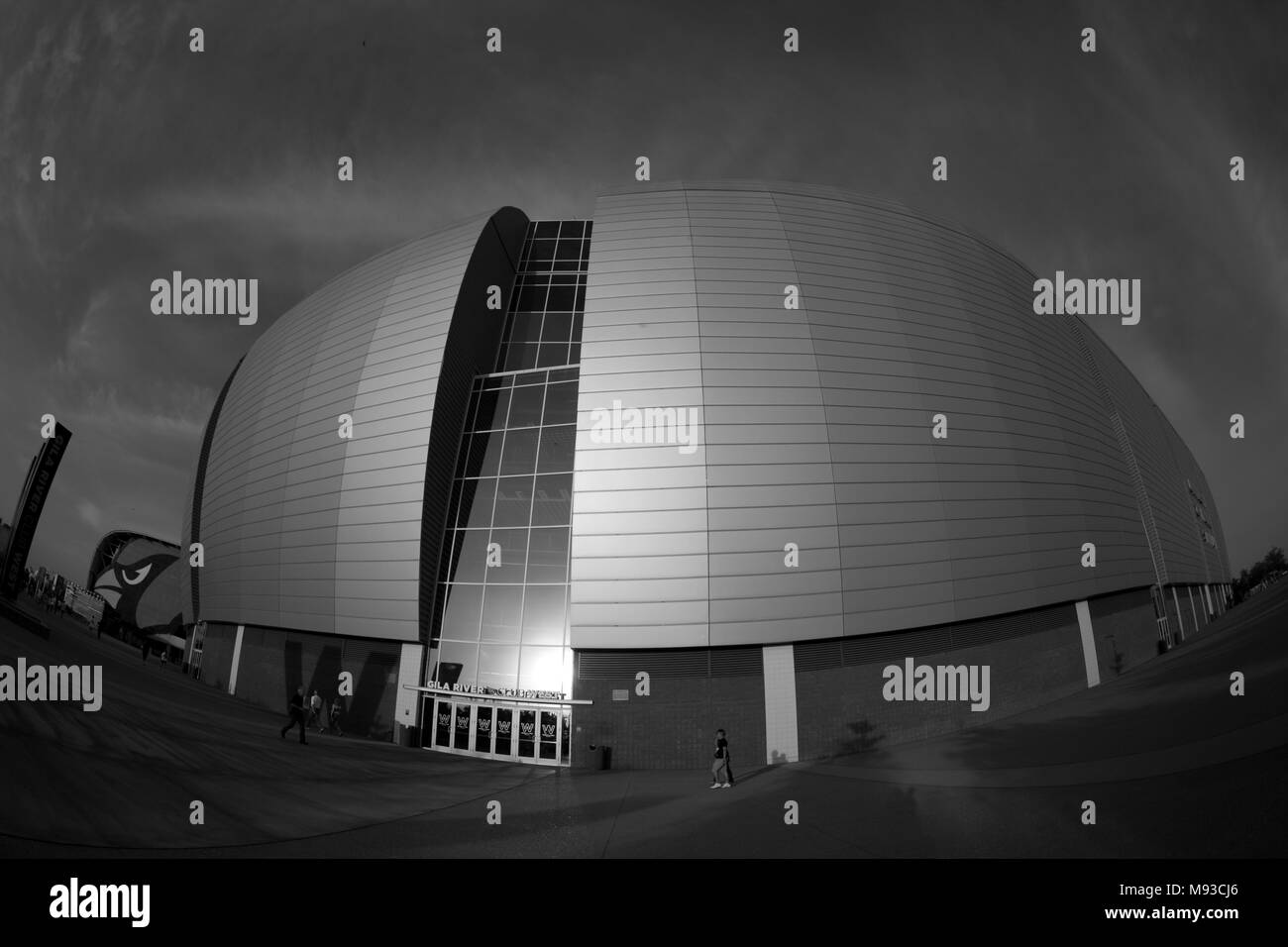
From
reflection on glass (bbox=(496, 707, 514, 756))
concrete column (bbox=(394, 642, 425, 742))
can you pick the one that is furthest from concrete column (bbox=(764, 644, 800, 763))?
concrete column (bbox=(394, 642, 425, 742))

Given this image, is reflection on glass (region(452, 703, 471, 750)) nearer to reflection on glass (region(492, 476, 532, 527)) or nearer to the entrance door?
the entrance door

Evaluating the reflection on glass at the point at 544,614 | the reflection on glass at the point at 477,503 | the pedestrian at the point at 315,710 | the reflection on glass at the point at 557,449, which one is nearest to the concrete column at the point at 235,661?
the pedestrian at the point at 315,710

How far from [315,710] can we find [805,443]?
1692cm

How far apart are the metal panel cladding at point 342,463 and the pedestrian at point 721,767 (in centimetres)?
962

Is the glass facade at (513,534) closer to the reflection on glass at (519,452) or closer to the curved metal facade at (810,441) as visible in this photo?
the reflection on glass at (519,452)

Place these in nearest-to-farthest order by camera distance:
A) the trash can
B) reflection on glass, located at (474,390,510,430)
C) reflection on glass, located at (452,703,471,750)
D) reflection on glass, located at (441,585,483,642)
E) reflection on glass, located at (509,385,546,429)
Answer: the trash can → reflection on glass, located at (452,703,471,750) → reflection on glass, located at (441,585,483,642) → reflection on glass, located at (509,385,546,429) → reflection on glass, located at (474,390,510,430)

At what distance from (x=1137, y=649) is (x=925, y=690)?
39.1ft

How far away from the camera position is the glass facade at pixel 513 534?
14.8 meters

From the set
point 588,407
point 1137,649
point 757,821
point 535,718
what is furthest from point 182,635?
point 1137,649

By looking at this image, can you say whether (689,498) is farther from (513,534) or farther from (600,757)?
(600,757)

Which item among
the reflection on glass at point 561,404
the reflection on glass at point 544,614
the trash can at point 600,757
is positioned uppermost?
the reflection on glass at point 561,404

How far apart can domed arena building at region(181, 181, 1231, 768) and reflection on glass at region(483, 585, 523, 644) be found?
0.10m

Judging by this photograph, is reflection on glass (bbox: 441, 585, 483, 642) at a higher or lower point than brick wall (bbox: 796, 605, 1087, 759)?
higher

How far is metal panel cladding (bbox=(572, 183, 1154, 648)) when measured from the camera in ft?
43.2
